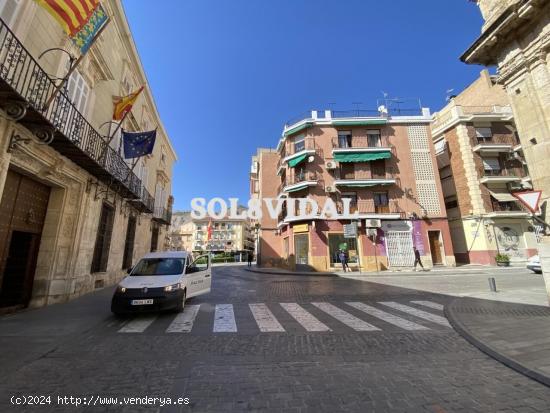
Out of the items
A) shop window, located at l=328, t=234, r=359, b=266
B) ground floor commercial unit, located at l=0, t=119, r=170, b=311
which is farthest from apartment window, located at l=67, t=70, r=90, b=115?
shop window, located at l=328, t=234, r=359, b=266

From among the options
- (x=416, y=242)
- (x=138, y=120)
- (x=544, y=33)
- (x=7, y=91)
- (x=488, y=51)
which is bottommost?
(x=416, y=242)

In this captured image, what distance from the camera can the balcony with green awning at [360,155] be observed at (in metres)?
23.2

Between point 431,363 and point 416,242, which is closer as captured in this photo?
point 431,363

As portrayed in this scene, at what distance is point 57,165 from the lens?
7.78 meters

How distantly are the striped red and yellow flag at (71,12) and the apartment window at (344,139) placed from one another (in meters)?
21.3

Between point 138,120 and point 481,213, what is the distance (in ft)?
92.0

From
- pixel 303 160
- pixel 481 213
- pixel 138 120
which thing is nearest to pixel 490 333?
pixel 138 120

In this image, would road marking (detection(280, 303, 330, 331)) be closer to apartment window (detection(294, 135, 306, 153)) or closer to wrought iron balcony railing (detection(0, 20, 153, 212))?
wrought iron balcony railing (detection(0, 20, 153, 212))

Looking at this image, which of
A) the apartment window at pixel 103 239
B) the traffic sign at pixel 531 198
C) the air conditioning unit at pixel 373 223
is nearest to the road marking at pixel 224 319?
the apartment window at pixel 103 239

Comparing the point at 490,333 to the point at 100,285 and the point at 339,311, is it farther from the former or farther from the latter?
the point at 100,285

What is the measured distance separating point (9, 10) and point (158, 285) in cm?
739

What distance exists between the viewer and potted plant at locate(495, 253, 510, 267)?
20734 millimetres

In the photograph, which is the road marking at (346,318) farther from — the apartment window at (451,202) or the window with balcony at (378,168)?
the apartment window at (451,202)

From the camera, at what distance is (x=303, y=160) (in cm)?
2447
